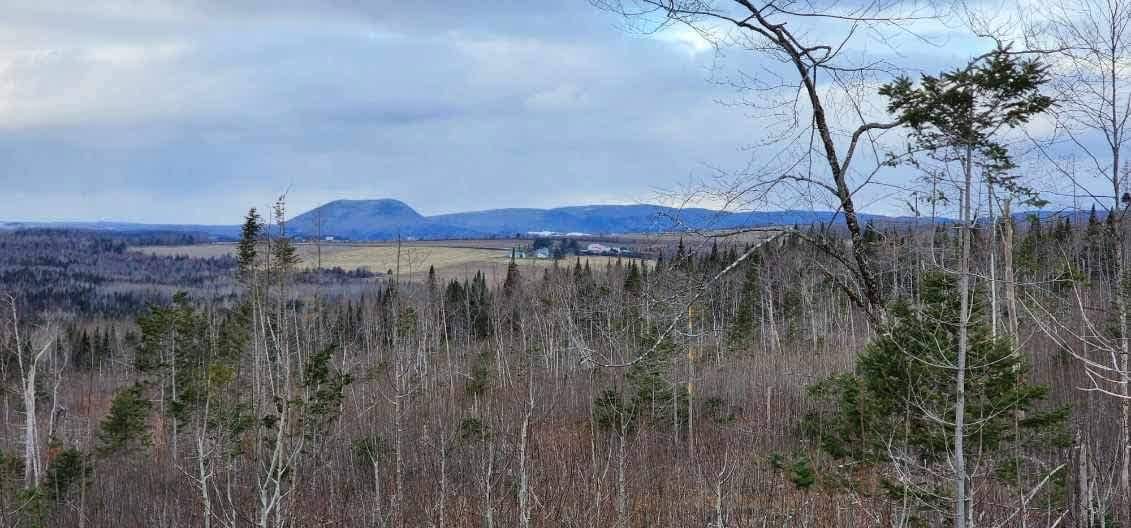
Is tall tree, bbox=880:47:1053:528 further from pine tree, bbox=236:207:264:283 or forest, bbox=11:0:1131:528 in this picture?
pine tree, bbox=236:207:264:283

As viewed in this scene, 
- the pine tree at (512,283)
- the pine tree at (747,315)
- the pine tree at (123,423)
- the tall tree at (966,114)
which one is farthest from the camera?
the pine tree at (512,283)

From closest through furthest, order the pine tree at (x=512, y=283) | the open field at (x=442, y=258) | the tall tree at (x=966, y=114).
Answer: the tall tree at (x=966, y=114) < the pine tree at (x=512, y=283) < the open field at (x=442, y=258)

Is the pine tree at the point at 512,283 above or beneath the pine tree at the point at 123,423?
above

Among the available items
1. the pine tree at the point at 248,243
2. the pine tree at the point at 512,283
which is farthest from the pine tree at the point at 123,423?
the pine tree at the point at 512,283

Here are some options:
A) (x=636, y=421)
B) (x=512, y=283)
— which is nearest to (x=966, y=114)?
(x=636, y=421)

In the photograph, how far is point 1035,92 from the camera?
6531 mm

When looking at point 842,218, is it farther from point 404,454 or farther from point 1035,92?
point 404,454

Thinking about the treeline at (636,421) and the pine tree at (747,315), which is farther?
the pine tree at (747,315)

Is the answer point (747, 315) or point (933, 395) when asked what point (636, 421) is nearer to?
point (933, 395)

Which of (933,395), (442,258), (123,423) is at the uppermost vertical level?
(933,395)

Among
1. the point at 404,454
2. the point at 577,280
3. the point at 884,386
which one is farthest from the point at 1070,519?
the point at 577,280

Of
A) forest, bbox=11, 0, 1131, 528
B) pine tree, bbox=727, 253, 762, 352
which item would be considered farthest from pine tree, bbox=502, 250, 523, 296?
pine tree, bbox=727, 253, 762, 352

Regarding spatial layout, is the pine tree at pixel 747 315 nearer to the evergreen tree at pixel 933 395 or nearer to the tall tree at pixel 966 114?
the evergreen tree at pixel 933 395

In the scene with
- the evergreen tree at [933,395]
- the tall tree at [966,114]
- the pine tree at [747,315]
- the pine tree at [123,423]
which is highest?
the tall tree at [966,114]
